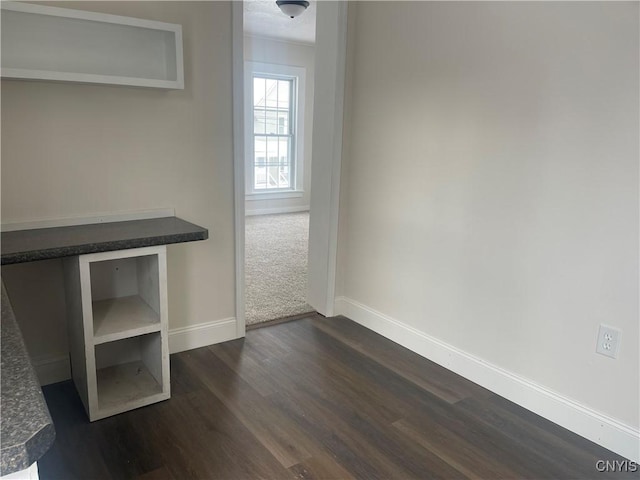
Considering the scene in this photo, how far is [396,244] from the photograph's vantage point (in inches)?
114

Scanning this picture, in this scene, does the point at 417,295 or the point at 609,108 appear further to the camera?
the point at 417,295

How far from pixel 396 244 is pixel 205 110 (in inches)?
52.1

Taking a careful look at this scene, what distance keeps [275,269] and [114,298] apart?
6.61ft

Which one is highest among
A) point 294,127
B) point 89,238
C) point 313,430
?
point 294,127

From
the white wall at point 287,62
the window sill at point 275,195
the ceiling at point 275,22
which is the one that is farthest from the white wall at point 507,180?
the window sill at point 275,195

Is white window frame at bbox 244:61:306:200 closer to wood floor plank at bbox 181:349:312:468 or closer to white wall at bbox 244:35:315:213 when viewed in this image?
white wall at bbox 244:35:315:213

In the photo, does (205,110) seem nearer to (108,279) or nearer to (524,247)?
(108,279)

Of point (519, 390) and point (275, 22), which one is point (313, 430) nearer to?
point (519, 390)

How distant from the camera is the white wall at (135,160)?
2.13 meters

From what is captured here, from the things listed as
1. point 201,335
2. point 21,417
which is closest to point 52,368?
point 201,335

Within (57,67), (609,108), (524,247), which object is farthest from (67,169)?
(609,108)

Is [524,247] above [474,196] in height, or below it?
below

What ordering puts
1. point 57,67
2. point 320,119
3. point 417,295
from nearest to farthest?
point 57,67 → point 417,295 → point 320,119

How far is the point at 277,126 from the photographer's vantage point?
23.5ft
